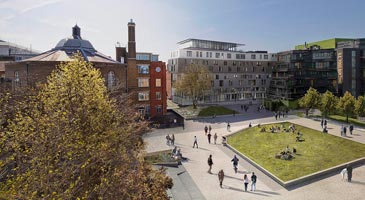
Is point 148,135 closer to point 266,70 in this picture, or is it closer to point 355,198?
point 355,198

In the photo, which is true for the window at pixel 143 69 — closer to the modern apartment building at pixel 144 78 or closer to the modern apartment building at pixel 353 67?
the modern apartment building at pixel 144 78

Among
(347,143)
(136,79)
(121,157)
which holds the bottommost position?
(347,143)

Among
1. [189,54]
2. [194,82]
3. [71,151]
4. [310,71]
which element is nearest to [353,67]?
[310,71]

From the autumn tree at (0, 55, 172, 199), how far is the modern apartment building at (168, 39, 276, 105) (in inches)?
1918

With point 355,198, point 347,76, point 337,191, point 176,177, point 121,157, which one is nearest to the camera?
point 121,157

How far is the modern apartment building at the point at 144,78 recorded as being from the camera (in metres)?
43.9

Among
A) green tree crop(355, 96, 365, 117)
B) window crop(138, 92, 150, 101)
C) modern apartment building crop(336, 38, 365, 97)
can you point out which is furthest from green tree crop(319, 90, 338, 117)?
window crop(138, 92, 150, 101)

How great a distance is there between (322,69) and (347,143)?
135ft

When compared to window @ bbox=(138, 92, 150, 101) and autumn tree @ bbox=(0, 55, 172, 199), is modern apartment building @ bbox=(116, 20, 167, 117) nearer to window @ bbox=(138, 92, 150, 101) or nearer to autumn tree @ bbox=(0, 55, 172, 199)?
window @ bbox=(138, 92, 150, 101)

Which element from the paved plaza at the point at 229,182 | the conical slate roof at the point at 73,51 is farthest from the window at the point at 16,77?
the paved plaza at the point at 229,182

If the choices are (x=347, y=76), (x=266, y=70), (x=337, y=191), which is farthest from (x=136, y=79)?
(x=347, y=76)

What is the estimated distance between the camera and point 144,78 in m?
45.8

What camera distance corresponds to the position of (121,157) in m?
12.9

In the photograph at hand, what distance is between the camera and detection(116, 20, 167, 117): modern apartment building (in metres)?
43.9
